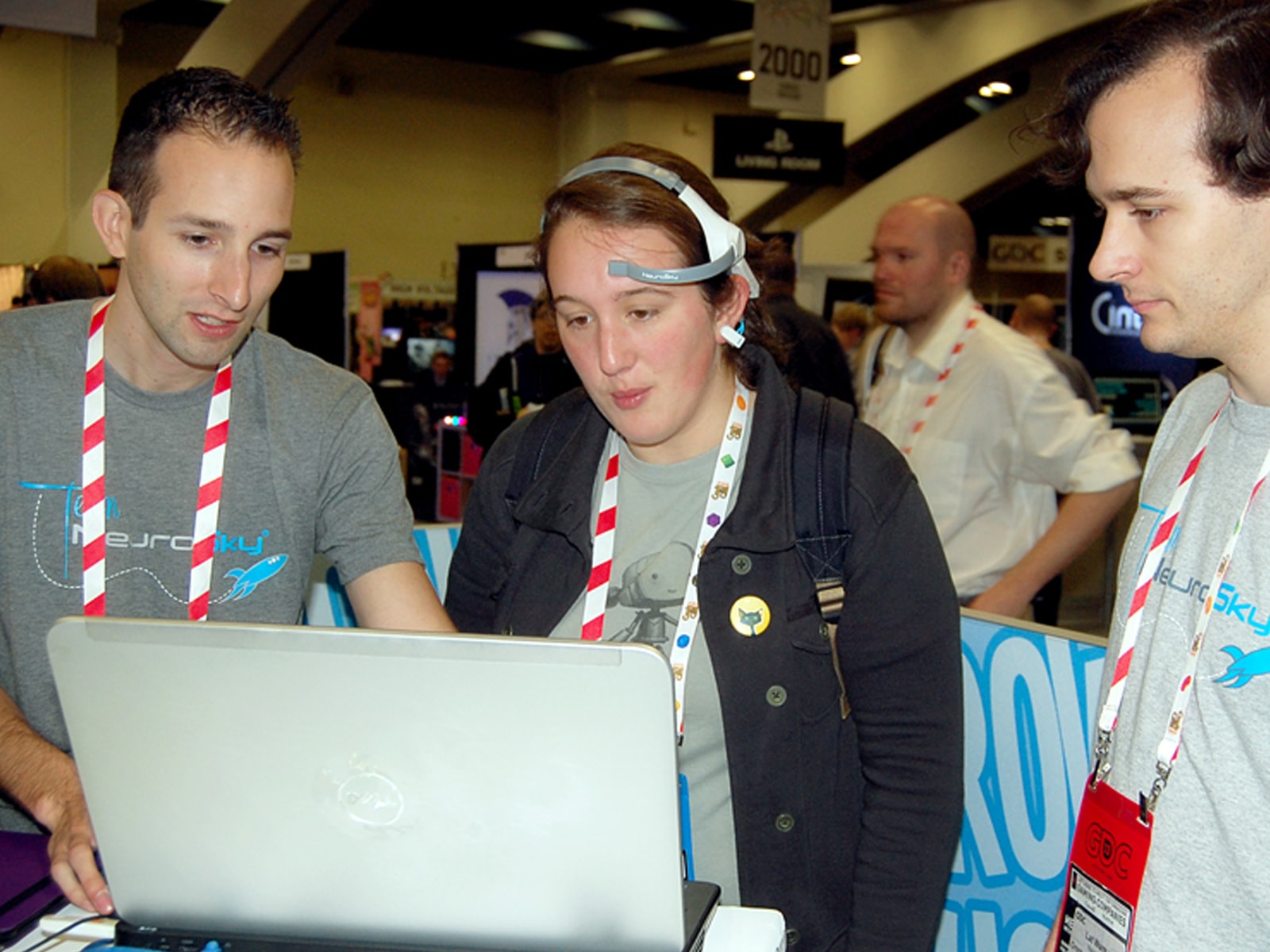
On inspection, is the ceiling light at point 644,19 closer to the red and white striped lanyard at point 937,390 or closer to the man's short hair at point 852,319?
the man's short hair at point 852,319

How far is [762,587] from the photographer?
1.45 meters

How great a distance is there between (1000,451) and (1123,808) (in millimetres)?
1742

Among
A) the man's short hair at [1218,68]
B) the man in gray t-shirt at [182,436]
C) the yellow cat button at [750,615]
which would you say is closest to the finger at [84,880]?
the man in gray t-shirt at [182,436]

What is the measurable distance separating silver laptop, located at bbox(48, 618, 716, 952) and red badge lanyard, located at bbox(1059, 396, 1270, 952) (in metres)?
0.57

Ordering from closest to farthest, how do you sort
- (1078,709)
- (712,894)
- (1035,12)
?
1. (712,894)
2. (1078,709)
3. (1035,12)

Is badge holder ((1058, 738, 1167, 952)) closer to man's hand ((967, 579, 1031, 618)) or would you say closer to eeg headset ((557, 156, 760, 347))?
eeg headset ((557, 156, 760, 347))

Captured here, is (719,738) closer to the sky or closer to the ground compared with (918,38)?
closer to the ground

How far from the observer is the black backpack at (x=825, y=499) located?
1.44 m

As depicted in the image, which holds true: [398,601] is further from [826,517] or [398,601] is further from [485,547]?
[826,517]

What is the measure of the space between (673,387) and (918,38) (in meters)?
9.86

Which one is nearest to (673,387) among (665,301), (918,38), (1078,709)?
(665,301)

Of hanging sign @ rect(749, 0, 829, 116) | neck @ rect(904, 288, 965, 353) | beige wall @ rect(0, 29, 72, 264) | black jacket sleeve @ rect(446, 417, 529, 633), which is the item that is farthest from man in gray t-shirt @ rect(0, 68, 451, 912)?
beige wall @ rect(0, 29, 72, 264)

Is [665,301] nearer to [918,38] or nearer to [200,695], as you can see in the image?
[200,695]

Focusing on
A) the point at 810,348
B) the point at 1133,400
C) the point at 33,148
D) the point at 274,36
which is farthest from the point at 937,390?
the point at 33,148
